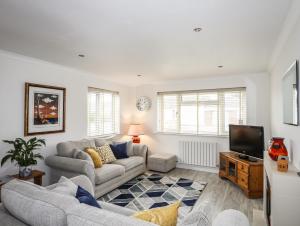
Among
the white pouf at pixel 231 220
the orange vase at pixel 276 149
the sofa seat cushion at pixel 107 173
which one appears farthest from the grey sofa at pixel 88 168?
the orange vase at pixel 276 149

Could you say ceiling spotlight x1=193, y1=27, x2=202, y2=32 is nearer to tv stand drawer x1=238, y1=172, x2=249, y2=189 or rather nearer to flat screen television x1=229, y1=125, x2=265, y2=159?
flat screen television x1=229, y1=125, x2=265, y2=159

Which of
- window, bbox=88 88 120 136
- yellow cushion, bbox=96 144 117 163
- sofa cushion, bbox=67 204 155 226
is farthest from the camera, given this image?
window, bbox=88 88 120 136

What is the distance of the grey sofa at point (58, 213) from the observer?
975mm

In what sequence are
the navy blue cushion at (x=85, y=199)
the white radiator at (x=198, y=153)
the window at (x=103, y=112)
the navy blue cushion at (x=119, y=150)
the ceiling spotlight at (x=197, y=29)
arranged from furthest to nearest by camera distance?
the white radiator at (x=198, y=153) → the window at (x=103, y=112) → the navy blue cushion at (x=119, y=150) → the ceiling spotlight at (x=197, y=29) → the navy blue cushion at (x=85, y=199)

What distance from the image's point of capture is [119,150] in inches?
172

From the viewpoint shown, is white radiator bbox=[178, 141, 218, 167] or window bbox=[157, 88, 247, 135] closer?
window bbox=[157, 88, 247, 135]

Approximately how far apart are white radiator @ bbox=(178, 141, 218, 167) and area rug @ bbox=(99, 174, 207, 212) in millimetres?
874

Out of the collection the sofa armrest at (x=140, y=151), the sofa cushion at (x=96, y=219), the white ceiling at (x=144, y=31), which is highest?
the white ceiling at (x=144, y=31)

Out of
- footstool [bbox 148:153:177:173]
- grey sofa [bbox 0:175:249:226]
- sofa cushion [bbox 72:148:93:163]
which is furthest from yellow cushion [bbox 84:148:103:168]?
grey sofa [bbox 0:175:249:226]

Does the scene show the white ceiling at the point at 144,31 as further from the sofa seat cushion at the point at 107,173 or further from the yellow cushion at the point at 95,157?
the sofa seat cushion at the point at 107,173

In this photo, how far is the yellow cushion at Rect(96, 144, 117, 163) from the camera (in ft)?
12.8

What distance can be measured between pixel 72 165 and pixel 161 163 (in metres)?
2.24

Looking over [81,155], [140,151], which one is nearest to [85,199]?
[81,155]

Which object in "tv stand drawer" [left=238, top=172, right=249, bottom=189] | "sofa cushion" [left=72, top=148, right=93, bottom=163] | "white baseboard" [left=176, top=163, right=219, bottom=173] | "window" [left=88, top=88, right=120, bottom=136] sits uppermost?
"window" [left=88, top=88, right=120, bottom=136]
